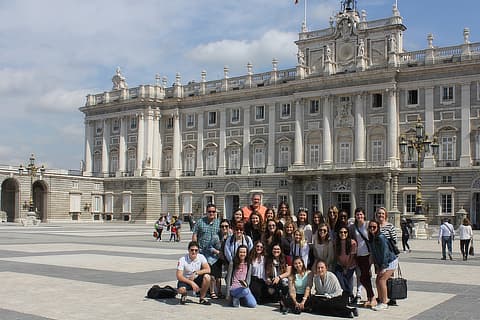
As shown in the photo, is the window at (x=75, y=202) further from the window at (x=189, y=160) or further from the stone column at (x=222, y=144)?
the stone column at (x=222, y=144)

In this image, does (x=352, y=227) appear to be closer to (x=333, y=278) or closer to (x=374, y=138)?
(x=333, y=278)

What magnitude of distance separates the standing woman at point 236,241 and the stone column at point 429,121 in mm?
40592

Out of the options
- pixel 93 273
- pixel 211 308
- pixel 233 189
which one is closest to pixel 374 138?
pixel 233 189

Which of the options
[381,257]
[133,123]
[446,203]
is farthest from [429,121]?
[381,257]

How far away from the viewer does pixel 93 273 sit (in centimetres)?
1603

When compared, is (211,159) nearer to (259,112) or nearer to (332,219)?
(259,112)

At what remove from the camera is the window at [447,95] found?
49.3 m

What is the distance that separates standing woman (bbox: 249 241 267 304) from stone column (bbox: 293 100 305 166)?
44.4 m

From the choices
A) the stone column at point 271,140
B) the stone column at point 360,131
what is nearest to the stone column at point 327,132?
the stone column at point 360,131

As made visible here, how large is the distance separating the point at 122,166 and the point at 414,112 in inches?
1242

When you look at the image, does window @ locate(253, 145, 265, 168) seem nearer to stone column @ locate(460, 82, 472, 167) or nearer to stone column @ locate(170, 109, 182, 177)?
stone column @ locate(170, 109, 182, 177)

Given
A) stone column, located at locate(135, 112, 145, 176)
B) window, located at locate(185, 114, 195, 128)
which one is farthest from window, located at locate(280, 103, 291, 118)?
stone column, located at locate(135, 112, 145, 176)

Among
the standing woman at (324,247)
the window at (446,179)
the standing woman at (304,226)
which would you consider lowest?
the standing woman at (324,247)

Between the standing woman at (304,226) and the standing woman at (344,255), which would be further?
the standing woman at (304,226)
